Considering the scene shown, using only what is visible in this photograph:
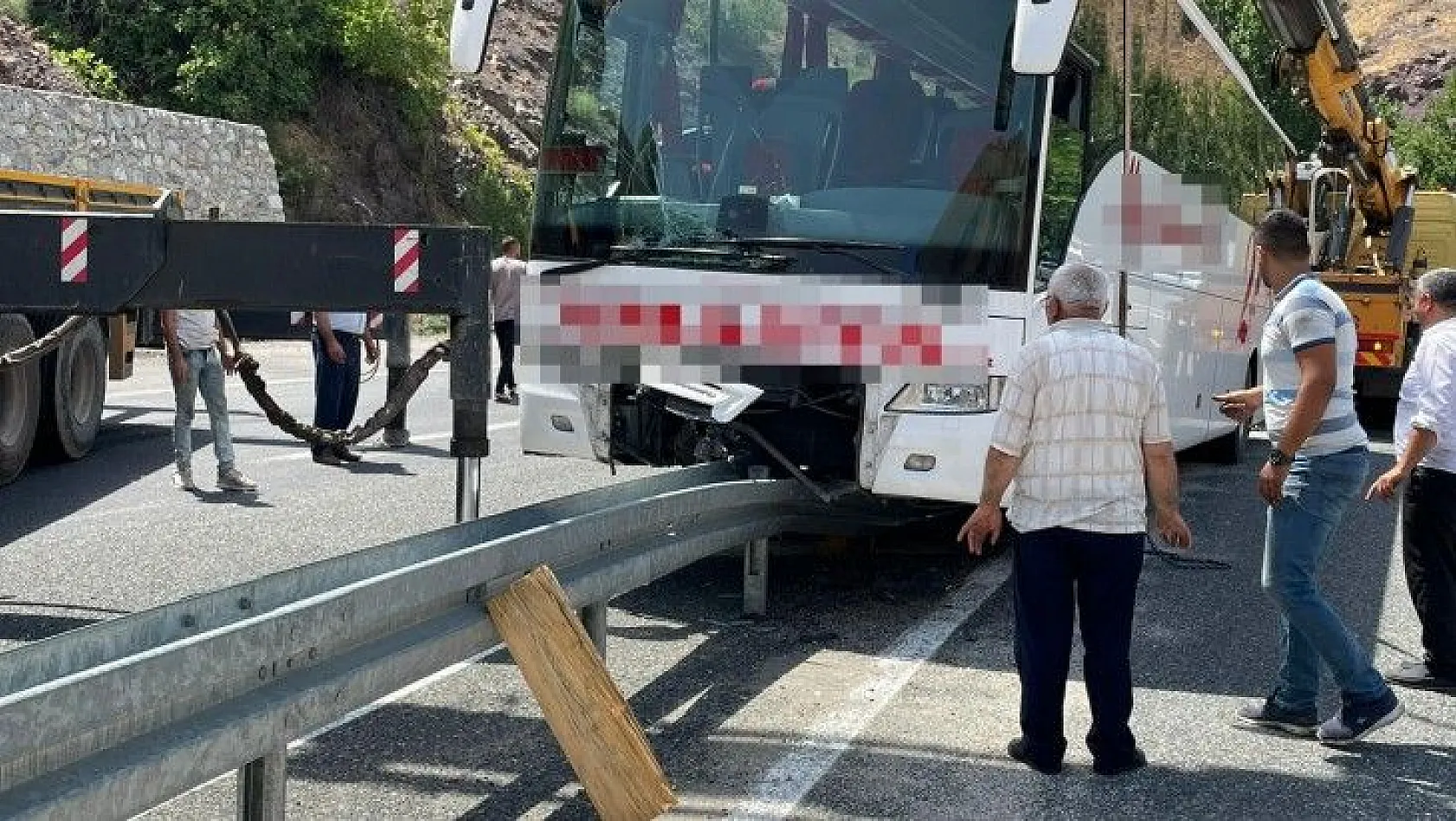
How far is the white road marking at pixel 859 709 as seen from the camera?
541cm

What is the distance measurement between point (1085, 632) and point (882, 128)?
123 inches

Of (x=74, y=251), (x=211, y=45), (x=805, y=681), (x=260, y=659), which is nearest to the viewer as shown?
(x=260, y=659)

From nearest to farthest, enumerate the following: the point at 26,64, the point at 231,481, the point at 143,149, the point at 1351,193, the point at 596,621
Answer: the point at 596,621, the point at 231,481, the point at 1351,193, the point at 143,149, the point at 26,64

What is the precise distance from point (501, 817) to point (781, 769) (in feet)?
3.14

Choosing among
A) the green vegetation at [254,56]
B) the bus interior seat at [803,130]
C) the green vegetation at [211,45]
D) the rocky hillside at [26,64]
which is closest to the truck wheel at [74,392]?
the bus interior seat at [803,130]

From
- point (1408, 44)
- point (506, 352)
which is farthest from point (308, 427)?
point (1408, 44)

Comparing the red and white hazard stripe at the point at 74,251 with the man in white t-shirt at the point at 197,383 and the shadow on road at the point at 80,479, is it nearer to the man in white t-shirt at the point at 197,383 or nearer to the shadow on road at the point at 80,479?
the shadow on road at the point at 80,479

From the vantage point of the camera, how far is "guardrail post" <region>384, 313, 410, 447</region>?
14211mm

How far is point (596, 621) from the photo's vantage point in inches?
237

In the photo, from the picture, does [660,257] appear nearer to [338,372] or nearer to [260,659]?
[260,659]

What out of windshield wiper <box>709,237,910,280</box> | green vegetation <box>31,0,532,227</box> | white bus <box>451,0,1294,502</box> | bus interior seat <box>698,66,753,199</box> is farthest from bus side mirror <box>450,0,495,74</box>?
green vegetation <box>31,0,532,227</box>

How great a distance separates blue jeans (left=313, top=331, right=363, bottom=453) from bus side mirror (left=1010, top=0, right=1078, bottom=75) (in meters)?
8.03

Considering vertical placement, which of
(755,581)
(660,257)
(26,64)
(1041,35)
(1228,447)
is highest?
(26,64)

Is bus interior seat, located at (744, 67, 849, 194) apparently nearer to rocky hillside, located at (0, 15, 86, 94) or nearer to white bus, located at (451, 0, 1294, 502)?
white bus, located at (451, 0, 1294, 502)
